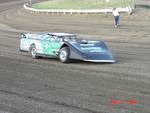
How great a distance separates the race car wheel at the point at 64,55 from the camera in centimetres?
1617

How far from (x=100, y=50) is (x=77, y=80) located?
12.8 feet

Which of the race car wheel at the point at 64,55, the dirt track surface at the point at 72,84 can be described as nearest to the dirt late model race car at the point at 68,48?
the race car wheel at the point at 64,55

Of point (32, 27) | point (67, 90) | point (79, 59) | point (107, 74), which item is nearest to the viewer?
point (67, 90)

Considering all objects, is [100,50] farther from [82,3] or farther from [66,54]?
[82,3]

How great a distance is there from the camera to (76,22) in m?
43.6

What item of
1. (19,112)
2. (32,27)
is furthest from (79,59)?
(32,27)

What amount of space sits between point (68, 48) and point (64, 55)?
0.27m

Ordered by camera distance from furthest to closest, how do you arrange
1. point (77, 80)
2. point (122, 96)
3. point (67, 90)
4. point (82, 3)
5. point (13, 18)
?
1. point (82, 3)
2. point (13, 18)
3. point (77, 80)
4. point (67, 90)
5. point (122, 96)

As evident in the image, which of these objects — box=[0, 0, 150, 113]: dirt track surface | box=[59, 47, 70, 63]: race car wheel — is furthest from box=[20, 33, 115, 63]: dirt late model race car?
box=[0, 0, 150, 113]: dirt track surface

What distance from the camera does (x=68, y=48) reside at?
16203 millimetres

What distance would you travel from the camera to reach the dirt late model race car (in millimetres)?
15977

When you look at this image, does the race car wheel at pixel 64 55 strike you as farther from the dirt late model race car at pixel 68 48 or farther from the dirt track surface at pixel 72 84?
the dirt track surface at pixel 72 84

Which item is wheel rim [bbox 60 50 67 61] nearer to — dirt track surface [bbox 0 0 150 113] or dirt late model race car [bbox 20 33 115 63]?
dirt late model race car [bbox 20 33 115 63]

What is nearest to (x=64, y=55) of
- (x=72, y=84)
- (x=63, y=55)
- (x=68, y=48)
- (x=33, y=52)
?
(x=63, y=55)
